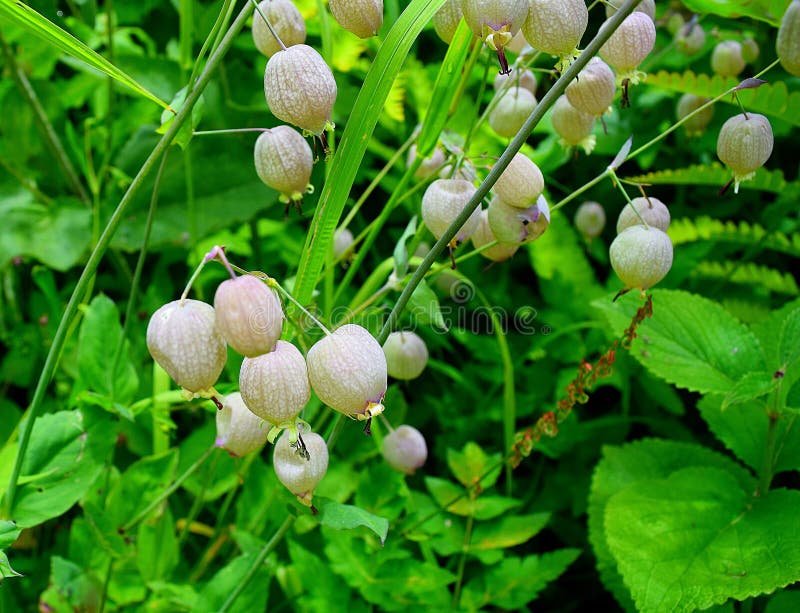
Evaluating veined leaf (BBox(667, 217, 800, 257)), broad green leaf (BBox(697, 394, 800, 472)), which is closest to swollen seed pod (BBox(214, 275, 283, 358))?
broad green leaf (BBox(697, 394, 800, 472))

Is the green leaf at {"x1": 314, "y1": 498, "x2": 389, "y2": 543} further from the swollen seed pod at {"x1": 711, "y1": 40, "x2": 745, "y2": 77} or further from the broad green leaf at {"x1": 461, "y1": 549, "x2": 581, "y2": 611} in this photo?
the swollen seed pod at {"x1": 711, "y1": 40, "x2": 745, "y2": 77}

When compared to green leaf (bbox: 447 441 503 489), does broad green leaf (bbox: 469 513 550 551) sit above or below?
below

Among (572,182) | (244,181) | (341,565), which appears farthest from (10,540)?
(572,182)

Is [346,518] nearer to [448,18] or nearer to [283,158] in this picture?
[283,158]

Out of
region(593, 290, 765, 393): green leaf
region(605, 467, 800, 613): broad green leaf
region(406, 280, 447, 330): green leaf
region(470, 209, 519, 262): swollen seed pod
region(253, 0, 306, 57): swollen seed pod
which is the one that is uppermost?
region(253, 0, 306, 57): swollen seed pod

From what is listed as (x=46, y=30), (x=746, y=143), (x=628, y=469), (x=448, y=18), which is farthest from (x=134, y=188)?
(x=628, y=469)

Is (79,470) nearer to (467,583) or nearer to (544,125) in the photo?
(467,583)
